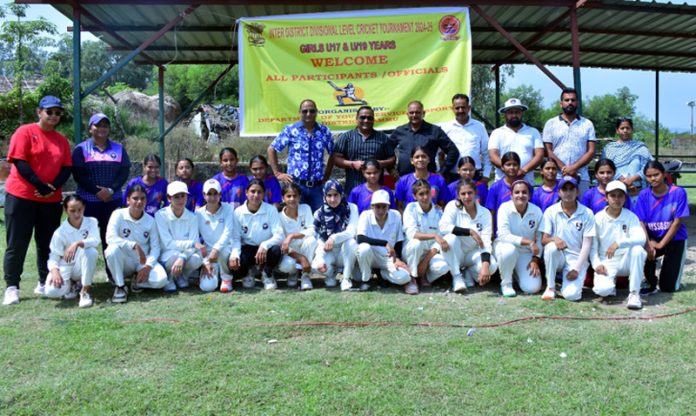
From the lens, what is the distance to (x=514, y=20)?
8.02m

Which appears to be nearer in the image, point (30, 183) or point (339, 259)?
point (30, 183)

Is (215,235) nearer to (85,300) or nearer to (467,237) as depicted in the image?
(85,300)

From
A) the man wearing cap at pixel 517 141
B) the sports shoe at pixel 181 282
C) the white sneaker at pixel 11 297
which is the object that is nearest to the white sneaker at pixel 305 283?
the sports shoe at pixel 181 282

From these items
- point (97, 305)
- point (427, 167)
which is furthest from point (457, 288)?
point (97, 305)

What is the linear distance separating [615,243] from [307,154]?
10.7 ft

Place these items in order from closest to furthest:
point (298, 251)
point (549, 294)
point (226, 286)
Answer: point (549, 294) < point (226, 286) < point (298, 251)

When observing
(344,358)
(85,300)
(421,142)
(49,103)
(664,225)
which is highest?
(49,103)

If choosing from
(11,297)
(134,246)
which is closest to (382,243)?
(134,246)

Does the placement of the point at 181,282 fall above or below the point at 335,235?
below

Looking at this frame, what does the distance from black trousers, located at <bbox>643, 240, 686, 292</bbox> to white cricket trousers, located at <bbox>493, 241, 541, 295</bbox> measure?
1.18m

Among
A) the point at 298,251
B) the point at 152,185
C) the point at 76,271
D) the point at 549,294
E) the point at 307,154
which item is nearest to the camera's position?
the point at 549,294

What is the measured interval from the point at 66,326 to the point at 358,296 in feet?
8.20

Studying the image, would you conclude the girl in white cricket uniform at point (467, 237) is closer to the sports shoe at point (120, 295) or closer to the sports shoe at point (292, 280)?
the sports shoe at point (292, 280)

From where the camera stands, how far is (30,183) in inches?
205
